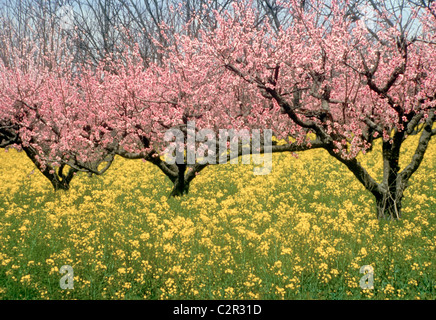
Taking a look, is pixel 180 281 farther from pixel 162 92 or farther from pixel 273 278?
pixel 162 92

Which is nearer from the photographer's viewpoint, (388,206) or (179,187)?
(388,206)

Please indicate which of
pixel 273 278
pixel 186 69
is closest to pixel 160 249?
pixel 273 278

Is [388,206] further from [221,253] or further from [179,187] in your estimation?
[179,187]

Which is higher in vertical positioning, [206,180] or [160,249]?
[206,180]

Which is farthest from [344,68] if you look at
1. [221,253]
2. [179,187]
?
[179,187]

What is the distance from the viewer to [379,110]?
9.92 metres

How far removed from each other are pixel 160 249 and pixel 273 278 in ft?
6.88

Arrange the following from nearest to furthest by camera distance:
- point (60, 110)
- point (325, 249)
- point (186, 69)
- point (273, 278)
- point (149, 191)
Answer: point (273, 278) → point (325, 249) → point (186, 69) → point (60, 110) → point (149, 191)
